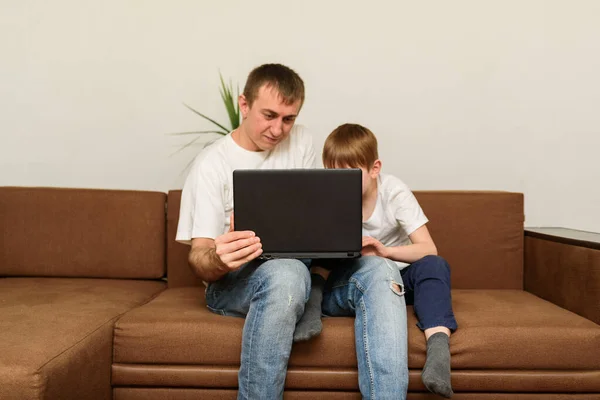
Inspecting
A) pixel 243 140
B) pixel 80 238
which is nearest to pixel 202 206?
pixel 243 140

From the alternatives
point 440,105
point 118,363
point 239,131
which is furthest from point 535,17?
point 118,363

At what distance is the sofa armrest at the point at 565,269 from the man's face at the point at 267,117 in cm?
96

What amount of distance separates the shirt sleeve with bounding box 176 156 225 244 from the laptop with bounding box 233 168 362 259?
194 mm

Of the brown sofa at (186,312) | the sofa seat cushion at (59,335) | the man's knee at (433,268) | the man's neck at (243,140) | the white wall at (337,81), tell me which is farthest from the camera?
the white wall at (337,81)

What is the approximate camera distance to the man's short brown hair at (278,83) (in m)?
1.88

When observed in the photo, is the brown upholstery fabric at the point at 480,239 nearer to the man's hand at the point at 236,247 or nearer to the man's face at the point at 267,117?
the man's face at the point at 267,117

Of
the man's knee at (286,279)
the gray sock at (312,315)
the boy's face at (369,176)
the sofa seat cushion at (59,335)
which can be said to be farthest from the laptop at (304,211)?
the sofa seat cushion at (59,335)

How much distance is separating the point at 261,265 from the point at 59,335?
524mm

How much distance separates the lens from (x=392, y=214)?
1.98 m

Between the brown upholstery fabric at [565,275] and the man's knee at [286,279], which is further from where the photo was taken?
the brown upholstery fabric at [565,275]

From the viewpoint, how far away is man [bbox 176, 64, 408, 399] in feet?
5.07

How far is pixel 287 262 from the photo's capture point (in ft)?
5.45

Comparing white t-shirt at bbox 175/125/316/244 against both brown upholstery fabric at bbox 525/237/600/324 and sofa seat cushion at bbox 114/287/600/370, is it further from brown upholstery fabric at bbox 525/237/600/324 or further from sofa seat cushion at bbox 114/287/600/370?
brown upholstery fabric at bbox 525/237/600/324

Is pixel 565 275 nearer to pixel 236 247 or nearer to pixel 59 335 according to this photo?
pixel 236 247
